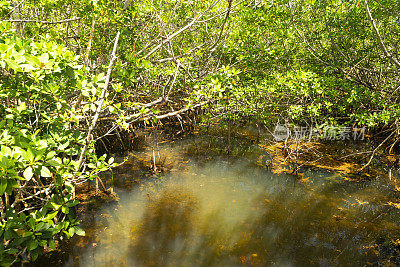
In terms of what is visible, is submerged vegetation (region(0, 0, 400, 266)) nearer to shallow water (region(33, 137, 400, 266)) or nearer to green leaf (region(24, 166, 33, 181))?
green leaf (region(24, 166, 33, 181))

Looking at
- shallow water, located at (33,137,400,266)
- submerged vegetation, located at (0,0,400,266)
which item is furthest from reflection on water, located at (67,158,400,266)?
submerged vegetation, located at (0,0,400,266)

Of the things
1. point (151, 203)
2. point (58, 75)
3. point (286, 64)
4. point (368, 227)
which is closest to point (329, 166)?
point (368, 227)

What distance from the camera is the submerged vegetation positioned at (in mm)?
1889

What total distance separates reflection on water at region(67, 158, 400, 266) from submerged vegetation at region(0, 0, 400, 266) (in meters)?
0.95

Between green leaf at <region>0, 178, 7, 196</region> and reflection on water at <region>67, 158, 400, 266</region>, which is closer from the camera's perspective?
green leaf at <region>0, 178, 7, 196</region>

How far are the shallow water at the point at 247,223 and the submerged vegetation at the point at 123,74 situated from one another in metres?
0.88

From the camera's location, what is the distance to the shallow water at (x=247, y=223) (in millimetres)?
3404

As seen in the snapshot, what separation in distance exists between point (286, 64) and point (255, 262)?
5.43 meters

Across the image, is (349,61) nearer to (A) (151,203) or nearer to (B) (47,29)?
(A) (151,203)

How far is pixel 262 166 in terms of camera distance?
6.35 m

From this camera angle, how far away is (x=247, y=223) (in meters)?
4.15

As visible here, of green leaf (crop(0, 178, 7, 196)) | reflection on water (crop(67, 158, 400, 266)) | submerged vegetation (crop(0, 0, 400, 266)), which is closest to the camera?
green leaf (crop(0, 178, 7, 196))

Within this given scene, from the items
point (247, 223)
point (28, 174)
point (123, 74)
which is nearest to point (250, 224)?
point (247, 223)

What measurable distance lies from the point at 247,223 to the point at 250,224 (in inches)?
2.1
